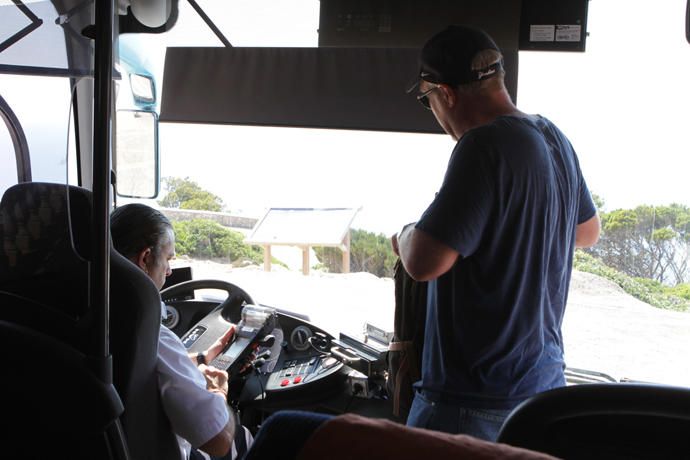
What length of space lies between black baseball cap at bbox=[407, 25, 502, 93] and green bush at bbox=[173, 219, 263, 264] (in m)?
2.64

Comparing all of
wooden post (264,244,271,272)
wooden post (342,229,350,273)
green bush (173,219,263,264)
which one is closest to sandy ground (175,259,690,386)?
wooden post (342,229,350,273)

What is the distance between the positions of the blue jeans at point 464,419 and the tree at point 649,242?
1.73m

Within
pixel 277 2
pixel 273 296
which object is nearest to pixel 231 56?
pixel 277 2

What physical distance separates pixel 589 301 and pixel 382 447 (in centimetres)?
277

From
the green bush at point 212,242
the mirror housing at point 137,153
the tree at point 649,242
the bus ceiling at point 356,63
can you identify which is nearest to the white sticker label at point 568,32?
the bus ceiling at point 356,63

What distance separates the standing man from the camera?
129cm

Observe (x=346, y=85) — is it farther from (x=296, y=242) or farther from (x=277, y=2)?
(x=296, y=242)

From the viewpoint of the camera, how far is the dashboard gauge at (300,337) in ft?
8.92

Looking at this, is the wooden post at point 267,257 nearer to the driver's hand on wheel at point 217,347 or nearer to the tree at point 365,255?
the tree at point 365,255

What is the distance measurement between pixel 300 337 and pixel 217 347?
0.40m

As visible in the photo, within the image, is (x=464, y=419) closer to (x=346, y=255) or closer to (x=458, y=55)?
(x=458, y=55)

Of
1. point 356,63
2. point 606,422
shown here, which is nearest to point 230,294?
point 356,63

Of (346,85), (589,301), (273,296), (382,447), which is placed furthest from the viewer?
(273,296)

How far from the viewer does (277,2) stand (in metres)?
2.98
